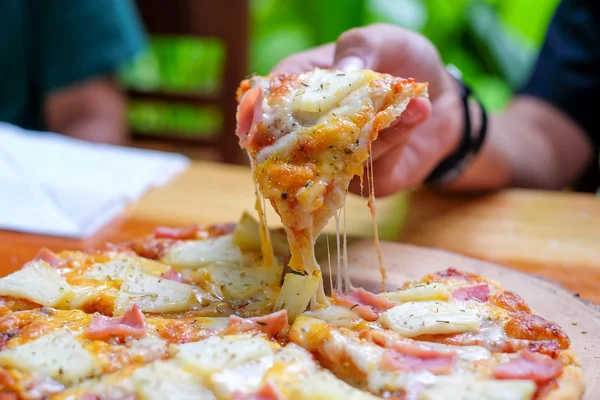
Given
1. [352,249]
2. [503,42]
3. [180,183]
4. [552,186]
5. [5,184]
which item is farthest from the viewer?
[503,42]

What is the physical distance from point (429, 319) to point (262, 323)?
13.6 inches

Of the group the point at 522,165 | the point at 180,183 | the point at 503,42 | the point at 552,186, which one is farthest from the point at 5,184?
the point at 503,42

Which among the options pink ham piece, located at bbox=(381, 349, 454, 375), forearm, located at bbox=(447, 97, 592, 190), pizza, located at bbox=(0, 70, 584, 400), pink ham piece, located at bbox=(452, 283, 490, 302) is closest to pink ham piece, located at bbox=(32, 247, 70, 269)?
pizza, located at bbox=(0, 70, 584, 400)

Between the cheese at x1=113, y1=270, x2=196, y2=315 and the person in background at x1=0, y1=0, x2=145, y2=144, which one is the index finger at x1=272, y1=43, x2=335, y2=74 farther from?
the person in background at x1=0, y1=0, x2=145, y2=144

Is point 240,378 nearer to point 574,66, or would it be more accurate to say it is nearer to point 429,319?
point 429,319

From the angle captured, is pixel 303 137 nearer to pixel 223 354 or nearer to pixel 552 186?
pixel 223 354

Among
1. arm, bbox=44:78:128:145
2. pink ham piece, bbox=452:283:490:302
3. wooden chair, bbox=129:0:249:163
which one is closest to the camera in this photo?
pink ham piece, bbox=452:283:490:302

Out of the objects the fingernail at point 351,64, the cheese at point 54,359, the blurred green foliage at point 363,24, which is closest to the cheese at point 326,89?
the fingernail at point 351,64

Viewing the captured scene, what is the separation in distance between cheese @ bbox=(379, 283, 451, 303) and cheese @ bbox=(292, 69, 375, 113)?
45cm

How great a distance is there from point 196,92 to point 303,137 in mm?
2719

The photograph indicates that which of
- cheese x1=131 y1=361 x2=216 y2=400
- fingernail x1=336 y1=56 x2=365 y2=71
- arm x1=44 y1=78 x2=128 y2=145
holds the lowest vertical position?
arm x1=44 y1=78 x2=128 y2=145

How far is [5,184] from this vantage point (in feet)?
8.14

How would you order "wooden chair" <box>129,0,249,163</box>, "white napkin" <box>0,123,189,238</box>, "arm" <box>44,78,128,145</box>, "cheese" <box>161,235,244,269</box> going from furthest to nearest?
"wooden chair" <box>129,0,249,163</box> → "arm" <box>44,78,128,145</box> → "white napkin" <box>0,123,189,238</box> → "cheese" <box>161,235,244,269</box>

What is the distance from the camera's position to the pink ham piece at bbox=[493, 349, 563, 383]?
1.17 meters
